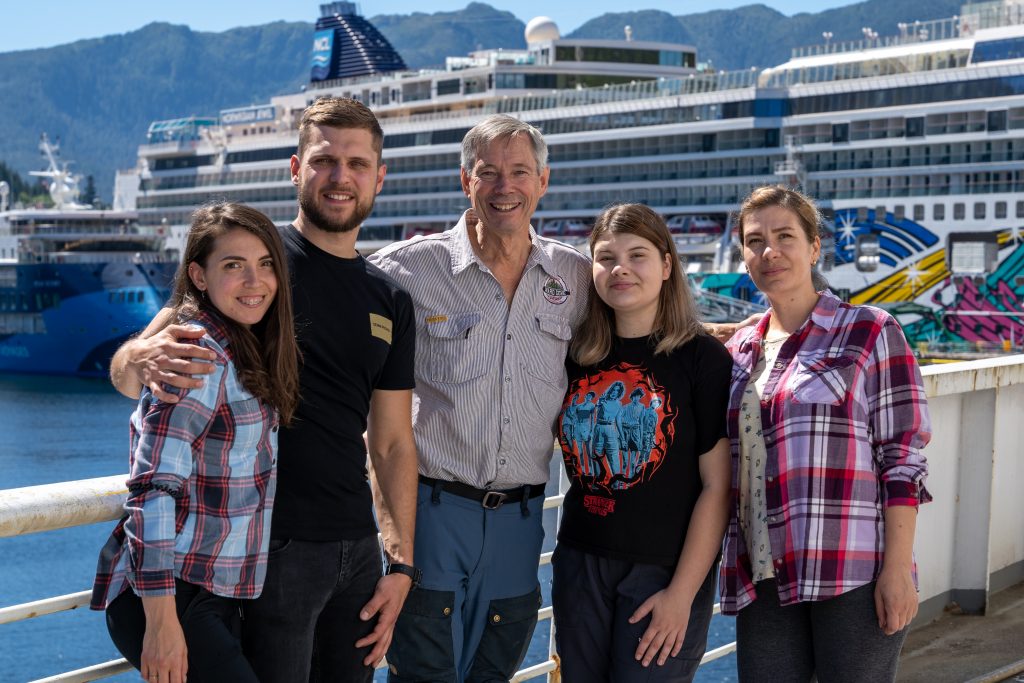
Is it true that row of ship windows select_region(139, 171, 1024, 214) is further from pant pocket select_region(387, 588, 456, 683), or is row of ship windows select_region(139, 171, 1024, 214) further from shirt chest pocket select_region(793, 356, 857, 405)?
shirt chest pocket select_region(793, 356, 857, 405)

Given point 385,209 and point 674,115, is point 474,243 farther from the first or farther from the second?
point 385,209

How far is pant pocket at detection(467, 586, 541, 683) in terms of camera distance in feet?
8.37

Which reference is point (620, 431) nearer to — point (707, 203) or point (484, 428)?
point (484, 428)

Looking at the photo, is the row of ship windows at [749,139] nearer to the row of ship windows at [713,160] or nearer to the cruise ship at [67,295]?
the row of ship windows at [713,160]

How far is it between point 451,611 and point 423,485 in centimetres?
26

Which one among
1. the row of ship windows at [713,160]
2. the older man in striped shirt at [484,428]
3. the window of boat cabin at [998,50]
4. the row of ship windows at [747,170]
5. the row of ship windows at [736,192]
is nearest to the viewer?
the older man in striped shirt at [484,428]

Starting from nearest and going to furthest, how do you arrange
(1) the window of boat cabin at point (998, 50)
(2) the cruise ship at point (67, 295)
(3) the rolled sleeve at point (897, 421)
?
(3) the rolled sleeve at point (897, 421) < (1) the window of boat cabin at point (998, 50) < (2) the cruise ship at point (67, 295)

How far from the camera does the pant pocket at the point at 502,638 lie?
2551mm

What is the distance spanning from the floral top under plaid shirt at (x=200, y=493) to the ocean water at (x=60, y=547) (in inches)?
176

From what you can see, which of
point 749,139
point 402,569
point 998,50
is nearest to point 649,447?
point 402,569

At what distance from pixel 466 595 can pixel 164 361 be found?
88 centimetres

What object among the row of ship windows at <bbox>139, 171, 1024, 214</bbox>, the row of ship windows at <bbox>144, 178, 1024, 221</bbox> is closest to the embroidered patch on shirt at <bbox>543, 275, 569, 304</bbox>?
the row of ship windows at <bbox>144, 178, 1024, 221</bbox>

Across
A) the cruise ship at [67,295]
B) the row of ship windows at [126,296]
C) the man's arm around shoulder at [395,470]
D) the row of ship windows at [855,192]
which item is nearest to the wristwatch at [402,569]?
the man's arm around shoulder at [395,470]

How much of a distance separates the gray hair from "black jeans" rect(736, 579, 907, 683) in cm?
98
